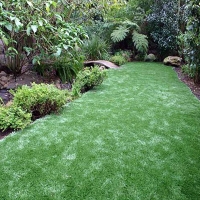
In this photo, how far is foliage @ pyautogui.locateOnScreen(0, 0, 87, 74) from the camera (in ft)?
10.1

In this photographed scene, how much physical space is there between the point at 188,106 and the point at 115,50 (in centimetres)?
515

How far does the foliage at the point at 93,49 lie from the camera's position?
6434 millimetres

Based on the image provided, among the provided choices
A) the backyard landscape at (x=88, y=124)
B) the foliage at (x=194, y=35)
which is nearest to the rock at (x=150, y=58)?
the backyard landscape at (x=88, y=124)

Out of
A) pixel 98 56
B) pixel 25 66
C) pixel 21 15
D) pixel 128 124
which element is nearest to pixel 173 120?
pixel 128 124

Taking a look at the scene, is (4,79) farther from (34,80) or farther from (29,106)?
(29,106)

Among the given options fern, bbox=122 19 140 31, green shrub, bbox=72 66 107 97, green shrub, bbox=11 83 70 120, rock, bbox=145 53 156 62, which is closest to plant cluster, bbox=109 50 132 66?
rock, bbox=145 53 156 62

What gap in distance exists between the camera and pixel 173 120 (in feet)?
9.33

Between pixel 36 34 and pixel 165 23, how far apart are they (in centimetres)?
512

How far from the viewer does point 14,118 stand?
248cm

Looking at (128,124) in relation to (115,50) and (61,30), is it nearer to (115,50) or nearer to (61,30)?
(61,30)

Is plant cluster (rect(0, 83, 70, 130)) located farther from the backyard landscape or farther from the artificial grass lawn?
the artificial grass lawn

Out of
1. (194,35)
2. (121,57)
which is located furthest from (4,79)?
(121,57)

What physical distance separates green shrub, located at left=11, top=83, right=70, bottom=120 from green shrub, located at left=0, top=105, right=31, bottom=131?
13cm

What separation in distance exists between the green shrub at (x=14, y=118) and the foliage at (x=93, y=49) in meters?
4.17
